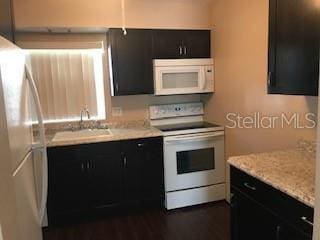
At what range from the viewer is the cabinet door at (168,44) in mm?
3121

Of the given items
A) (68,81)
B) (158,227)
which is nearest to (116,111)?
(68,81)

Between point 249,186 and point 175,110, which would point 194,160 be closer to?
point 175,110

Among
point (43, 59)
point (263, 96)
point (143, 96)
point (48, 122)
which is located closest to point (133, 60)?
point (143, 96)

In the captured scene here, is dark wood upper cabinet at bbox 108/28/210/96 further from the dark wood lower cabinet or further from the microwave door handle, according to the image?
the dark wood lower cabinet

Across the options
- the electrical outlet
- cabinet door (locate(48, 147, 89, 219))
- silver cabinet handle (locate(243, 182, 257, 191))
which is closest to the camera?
silver cabinet handle (locate(243, 182, 257, 191))

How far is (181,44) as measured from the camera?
3.20m

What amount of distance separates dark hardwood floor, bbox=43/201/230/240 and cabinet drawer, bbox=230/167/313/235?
1000mm

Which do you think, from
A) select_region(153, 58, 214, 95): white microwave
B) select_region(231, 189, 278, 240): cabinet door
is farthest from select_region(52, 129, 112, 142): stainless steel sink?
select_region(231, 189, 278, 240): cabinet door

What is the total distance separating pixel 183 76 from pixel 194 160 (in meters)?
0.99

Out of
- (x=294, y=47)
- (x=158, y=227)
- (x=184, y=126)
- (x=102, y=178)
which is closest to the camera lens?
(x=294, y=47)

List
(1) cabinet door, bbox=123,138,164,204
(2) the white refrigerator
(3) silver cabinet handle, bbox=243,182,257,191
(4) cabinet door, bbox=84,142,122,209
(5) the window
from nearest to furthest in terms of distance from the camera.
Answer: (2) the white refrigerator < (3) silver cabinet handle, bbox=243,182,257,191 < (4) cabinet door, bbox=84,142,122,209 < (1) cabinet door, bbox=123,138,164,204 < (5) the window

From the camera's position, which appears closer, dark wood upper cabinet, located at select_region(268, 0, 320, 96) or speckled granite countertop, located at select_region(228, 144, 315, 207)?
speckled granite countertop, located at select_region(228, 144, 315, 207)

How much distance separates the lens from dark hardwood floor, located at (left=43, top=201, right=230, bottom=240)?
2625 millimetres

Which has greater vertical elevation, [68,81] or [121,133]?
[68,81]
